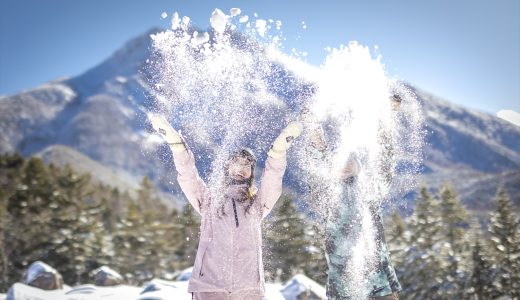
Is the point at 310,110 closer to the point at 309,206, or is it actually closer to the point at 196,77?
the point at 309,206

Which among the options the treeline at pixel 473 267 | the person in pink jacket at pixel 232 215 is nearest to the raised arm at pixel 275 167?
the person in pink jacket at pixel 232 215

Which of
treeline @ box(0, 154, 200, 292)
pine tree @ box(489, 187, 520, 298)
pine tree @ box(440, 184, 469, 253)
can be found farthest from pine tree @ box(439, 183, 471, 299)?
treeline @ box(0, 154, 200, 292)

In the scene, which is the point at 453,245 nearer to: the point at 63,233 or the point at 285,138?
the point at 63,233

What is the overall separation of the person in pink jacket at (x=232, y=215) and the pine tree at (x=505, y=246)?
10.9m

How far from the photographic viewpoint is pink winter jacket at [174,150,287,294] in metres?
4.27

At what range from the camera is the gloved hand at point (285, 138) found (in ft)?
14.4

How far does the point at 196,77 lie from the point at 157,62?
0.56m

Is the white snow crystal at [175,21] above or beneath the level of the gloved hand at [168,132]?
above

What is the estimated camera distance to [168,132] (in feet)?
14.9

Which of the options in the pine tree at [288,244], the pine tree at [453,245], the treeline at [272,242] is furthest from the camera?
→ the pine tree at [288,244]

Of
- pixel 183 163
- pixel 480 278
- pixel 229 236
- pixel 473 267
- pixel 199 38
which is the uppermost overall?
pixel 199 38

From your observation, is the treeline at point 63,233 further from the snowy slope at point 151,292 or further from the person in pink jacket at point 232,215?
the person in pink jacket at point 232,215

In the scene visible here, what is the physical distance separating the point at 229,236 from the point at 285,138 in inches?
40.5

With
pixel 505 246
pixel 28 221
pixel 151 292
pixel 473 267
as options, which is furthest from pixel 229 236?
pixel 28 221
